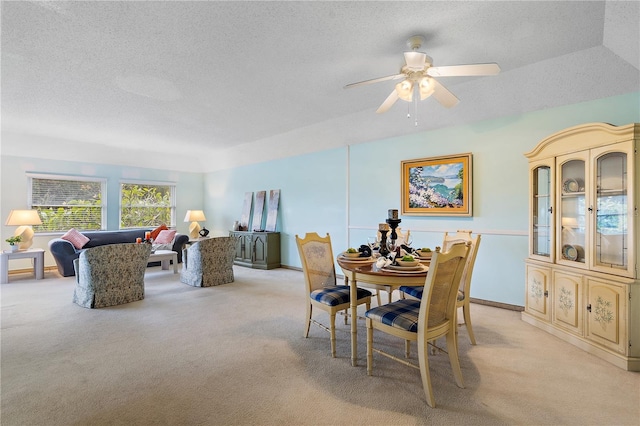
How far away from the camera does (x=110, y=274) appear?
4.05 m

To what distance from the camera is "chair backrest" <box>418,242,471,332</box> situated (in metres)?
2.00

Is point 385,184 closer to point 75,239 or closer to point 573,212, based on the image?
point 573,212

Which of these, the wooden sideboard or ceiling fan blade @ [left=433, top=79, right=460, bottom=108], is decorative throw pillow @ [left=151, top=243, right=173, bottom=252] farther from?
ceiling fan blade @ [left=433, top=79, right=460, bottom=108]

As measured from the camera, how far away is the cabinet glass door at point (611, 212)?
8.63ft

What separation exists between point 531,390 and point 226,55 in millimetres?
3873

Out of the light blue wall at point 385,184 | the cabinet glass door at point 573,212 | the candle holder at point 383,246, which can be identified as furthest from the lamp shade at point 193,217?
the cabinet glass door at point 573,212

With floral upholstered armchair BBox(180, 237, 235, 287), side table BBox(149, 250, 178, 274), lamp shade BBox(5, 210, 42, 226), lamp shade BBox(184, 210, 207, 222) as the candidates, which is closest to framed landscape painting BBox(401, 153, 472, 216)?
floral upholstered armchair BBox(180, 237, 235, 287)

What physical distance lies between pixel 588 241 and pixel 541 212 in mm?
679

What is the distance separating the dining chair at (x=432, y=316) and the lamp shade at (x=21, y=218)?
6773 mm

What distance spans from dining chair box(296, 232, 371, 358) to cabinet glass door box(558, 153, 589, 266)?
81.0 inches

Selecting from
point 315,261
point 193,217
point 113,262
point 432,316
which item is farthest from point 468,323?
point 193,217

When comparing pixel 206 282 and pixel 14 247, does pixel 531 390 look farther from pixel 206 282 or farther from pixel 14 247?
pixel 14 247

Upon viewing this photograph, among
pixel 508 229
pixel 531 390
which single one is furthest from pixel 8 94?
pixel 508 229

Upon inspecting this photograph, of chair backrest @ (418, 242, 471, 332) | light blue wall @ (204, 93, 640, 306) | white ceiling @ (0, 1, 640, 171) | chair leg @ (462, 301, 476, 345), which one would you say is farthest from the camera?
light blue wall @ (204, 93, 640, 306)
